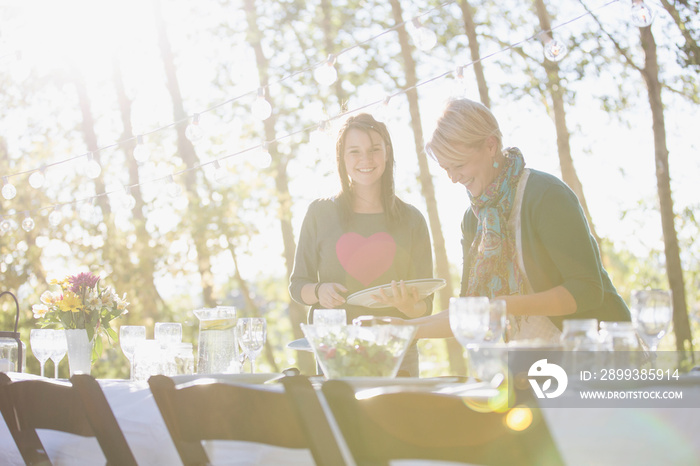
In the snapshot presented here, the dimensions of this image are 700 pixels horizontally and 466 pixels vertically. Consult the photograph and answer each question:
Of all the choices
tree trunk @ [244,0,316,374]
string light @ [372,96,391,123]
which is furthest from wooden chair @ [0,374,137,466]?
tree trunk @ [244,0,316,374]

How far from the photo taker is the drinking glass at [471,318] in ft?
4.96

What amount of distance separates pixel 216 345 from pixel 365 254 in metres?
0.78

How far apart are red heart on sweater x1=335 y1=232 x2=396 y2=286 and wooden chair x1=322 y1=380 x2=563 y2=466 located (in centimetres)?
169

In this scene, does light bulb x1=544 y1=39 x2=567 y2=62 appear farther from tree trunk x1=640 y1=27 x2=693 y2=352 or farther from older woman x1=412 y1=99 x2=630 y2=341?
tree trunk x1=640 y1=27 x2=693 y2=352

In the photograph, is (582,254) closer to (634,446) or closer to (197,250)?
(634,446)

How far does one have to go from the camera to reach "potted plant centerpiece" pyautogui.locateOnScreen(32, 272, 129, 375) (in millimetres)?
2578

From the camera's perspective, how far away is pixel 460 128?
2.21m

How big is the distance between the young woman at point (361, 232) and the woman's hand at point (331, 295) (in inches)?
3.2

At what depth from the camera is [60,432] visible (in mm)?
1883

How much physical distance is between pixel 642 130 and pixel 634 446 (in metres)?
8.11

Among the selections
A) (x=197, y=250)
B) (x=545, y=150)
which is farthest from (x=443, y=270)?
(x=197, y=250)

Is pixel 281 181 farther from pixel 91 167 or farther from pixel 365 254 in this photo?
pixel 365 254

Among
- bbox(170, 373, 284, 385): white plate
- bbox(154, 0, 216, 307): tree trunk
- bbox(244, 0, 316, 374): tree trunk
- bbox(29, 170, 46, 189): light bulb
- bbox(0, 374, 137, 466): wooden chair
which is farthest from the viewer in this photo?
bbox(244, 0, 316, 374): tree trunk

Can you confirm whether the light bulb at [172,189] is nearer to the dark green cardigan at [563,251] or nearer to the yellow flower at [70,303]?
the yellow flower at [70,303]
